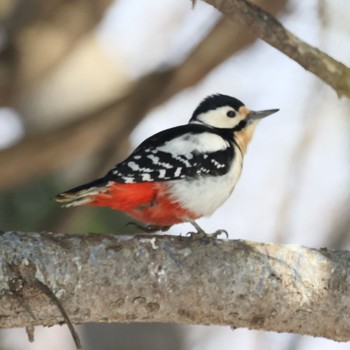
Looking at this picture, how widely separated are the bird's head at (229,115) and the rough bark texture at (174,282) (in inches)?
44.9

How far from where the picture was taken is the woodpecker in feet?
13.1

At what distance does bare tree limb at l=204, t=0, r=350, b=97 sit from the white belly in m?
0.94

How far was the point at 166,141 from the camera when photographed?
4.34m

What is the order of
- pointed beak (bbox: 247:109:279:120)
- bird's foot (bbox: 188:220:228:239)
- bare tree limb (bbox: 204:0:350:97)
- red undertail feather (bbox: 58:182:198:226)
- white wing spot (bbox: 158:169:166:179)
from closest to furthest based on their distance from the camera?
bare tree limb (bbox: 204:0:350:97) → bird's foot (bbox: 188:220:228:239) → red undertail feather (bbox: 58:182:198:226) → white wing spot (bbox: 158:169:166:179) → pointed beak (bbox: 247:109:279:120)

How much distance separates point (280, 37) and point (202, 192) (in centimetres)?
99

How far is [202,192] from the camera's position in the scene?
4199 millimetres

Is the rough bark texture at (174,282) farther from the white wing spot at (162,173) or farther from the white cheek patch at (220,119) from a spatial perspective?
the white cheek patch at (220,119)

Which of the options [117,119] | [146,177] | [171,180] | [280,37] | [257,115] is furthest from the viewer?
[117,119]

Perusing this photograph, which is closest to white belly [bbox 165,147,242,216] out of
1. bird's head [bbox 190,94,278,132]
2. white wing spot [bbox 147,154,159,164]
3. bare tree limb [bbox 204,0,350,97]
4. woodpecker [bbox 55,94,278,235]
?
woodpecker [bbox 55,94,278,235]

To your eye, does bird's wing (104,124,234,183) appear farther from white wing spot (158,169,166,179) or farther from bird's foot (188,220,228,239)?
bird's foot (188,220,228,239)

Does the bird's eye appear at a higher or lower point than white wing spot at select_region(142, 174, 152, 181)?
higher

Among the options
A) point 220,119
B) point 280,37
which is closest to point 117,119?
point 220,119

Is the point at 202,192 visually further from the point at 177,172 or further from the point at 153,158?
the point at 153,158

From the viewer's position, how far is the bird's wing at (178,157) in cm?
406
